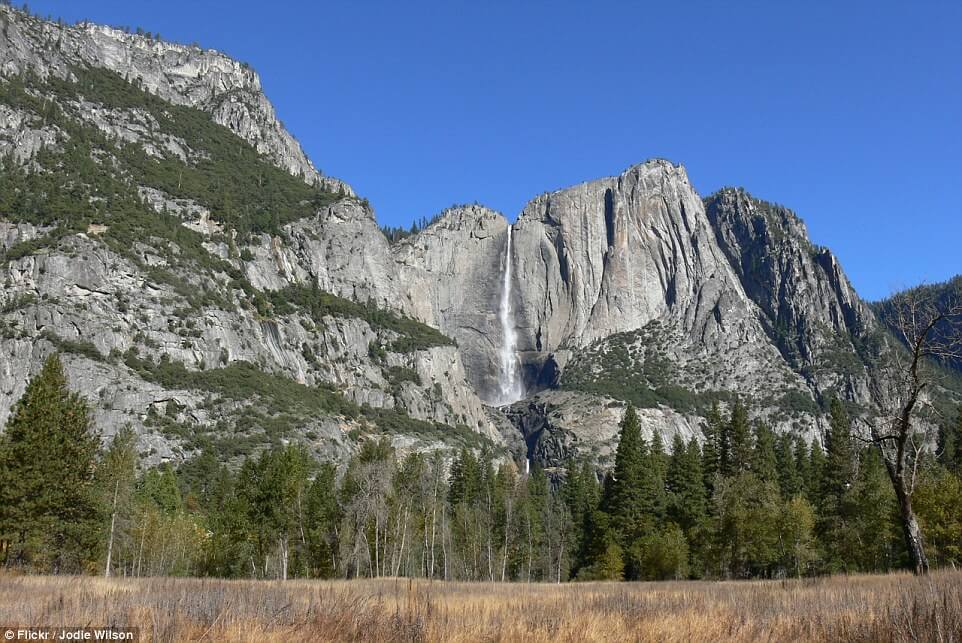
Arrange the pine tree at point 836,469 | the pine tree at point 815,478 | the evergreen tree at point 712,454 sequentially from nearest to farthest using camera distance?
the pine tree at point 836,469 < the pine tree at point 815,478 < the evergreen tree at point 712,454

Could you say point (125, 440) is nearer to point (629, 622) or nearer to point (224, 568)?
point (224, 568)

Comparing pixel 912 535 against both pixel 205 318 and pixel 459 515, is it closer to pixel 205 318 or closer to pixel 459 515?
pixel 459 515

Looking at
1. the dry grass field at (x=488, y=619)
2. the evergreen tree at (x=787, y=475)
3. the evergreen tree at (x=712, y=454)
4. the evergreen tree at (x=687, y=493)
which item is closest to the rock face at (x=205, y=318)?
the evergreen tree at (x=687, y=493)

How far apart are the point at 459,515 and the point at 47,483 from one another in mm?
40739

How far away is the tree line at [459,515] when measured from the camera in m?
40.0

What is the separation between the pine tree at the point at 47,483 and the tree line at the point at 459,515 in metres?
0.10

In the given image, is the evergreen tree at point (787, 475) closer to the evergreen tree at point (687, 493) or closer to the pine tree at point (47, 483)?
the evergreen tree at point (687, 493)

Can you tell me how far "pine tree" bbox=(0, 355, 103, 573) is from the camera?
37031mm

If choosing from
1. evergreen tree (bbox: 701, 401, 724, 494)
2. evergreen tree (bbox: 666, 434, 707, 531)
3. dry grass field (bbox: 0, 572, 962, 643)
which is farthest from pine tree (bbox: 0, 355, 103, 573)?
evergreen tree (bbox: 701, 401, 724, 494)

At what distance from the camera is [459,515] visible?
71875mm

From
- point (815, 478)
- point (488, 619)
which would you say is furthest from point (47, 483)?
point (815, 478)

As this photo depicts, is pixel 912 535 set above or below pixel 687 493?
below

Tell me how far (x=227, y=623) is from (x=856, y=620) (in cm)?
968

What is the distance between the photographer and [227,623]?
10672 millimetres
